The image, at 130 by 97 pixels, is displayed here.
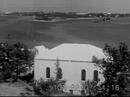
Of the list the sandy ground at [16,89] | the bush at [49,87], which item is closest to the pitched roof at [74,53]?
the bush at [49,87]

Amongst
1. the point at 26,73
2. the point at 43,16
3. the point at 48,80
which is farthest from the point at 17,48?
the point at 43,16

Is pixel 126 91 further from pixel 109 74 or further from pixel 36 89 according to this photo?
pixel 36 89

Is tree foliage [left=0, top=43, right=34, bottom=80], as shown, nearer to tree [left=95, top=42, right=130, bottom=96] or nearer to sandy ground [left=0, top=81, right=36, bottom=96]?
sandy ground [left=0, top=81, right=36, bottom=96]

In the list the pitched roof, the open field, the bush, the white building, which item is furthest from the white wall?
the open field

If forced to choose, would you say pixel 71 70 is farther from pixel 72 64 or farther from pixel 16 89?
pixel 16 89

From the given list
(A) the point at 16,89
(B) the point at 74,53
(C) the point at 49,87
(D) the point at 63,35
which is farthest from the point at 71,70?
(D) the point at 63,35
